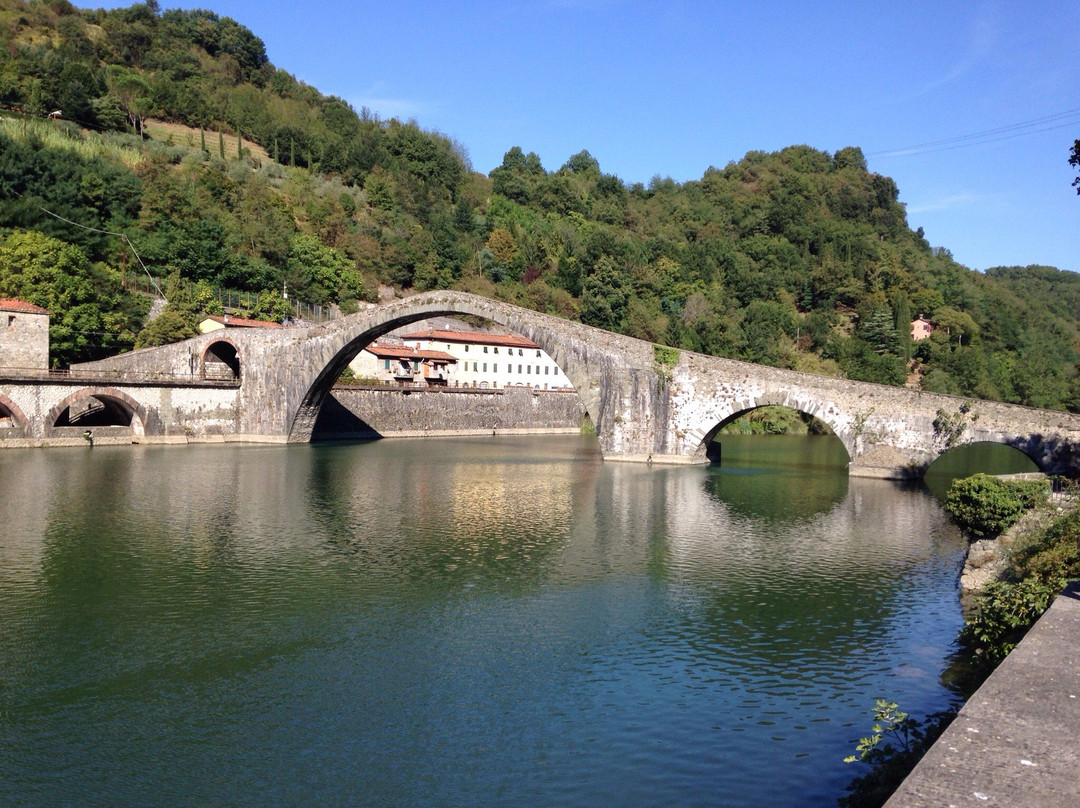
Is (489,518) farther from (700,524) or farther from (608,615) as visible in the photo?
(608,615)

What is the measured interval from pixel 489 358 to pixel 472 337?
214cm

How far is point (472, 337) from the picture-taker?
69.2 metres

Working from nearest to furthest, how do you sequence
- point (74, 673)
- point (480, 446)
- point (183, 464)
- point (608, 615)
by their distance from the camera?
point (74, 673), point (608, 615), point (183, 464), point (480, 446)

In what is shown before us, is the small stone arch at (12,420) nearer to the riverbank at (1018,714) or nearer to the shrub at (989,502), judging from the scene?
the shrub at (989,502)

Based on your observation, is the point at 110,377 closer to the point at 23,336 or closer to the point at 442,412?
the point at 23,336

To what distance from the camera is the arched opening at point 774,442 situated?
135 ft

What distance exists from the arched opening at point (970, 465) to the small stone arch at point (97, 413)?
34388mm

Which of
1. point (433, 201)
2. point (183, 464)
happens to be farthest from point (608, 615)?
point (433, 201)

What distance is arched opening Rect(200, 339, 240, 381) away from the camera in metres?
48.9

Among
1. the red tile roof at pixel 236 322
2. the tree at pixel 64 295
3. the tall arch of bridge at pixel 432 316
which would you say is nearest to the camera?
the tall arch of bridge at pixel 432 316

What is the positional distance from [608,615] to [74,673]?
7.85 m

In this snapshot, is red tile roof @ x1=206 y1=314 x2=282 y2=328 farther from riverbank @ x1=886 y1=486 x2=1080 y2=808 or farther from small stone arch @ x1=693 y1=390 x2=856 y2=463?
riverbank @ x1=886 y1=486 x2=1080 y2=808

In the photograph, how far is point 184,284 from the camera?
57.7m

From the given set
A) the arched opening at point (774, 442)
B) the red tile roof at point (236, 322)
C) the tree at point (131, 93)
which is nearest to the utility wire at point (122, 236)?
the red tile roof at point (236, 322)
